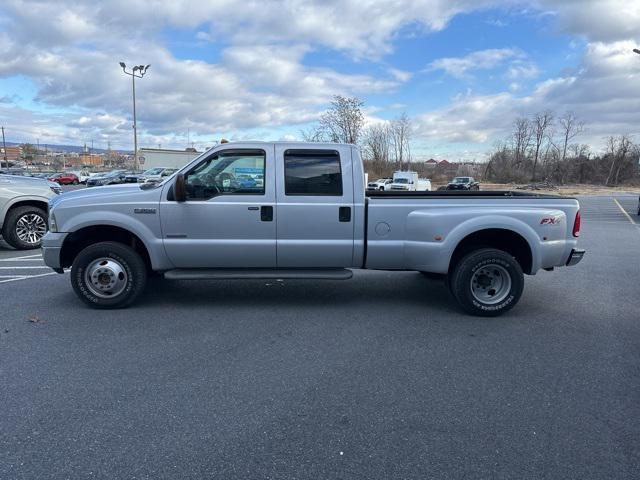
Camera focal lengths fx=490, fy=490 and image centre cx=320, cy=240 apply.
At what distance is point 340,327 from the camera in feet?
17.4

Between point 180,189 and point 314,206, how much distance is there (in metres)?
A: 1.52

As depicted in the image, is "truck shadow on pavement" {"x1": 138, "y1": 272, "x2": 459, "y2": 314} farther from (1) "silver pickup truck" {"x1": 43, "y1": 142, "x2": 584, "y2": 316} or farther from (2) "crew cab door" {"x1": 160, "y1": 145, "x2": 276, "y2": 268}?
(2) "crew cab door" {"x1": 160, "y1": 145, "x2": 276, "y2": 268}

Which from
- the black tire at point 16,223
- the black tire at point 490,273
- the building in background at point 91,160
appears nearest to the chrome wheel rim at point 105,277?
the black tire at point 490,273

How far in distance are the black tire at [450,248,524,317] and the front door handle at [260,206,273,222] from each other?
7.37 feet

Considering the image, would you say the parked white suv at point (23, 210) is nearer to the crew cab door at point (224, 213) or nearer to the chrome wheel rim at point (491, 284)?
the crew cab door at point (224, 213)

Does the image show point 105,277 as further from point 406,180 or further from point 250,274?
point 406,180

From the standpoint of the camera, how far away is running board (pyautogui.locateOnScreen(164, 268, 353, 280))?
224 inches

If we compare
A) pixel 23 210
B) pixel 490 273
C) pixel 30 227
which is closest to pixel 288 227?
pixel 490 273

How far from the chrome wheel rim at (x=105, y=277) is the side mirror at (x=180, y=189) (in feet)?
3.51

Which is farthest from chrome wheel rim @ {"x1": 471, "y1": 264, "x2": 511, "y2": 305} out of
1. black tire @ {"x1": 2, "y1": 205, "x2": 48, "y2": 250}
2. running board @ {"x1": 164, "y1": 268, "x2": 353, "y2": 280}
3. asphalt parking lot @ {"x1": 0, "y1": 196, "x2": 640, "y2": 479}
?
black tire @ {"x1": 2, "y1": 205, "x2": 48, "y2": 250}

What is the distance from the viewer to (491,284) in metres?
5.78

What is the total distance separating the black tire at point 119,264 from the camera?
5.67 metres

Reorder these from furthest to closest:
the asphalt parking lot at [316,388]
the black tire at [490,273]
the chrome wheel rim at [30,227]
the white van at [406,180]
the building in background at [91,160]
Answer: the building in background at [91,160] → the white van at [406,180] → the chrome wheel rim at [30,227] → the black tire at [490,273] → the asphalt parking lot at [316,388]

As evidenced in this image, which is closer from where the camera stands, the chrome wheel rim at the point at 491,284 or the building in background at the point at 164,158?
the chrome wheel rim at the point at 491,284
